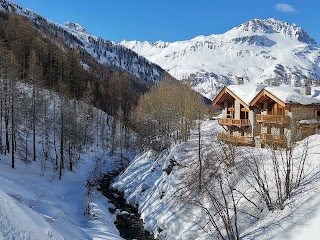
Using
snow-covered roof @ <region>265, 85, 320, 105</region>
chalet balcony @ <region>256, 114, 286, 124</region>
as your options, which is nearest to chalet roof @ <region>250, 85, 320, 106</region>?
snow-covered roof @ <region>265, 85, 320, 105</region>

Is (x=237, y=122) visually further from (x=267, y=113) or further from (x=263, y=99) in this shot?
(x=263, y=99)

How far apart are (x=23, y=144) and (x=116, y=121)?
33852mm

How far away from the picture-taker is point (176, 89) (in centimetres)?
5622

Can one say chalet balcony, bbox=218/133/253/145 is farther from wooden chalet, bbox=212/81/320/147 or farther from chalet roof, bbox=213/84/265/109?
chalet roof, bbox=213/84/265/109

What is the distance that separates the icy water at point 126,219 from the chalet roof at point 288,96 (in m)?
18.7

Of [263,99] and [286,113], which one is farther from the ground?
[263,99]

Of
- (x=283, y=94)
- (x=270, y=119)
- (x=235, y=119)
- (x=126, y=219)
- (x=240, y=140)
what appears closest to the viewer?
(x=283, y=94)

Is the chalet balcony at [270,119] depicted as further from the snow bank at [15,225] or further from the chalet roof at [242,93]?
the snow bank at [15,225]

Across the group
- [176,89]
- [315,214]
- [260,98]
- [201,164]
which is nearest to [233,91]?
[260,98]

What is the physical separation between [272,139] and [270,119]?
14.3 feet

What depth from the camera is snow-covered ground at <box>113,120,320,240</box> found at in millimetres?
19078

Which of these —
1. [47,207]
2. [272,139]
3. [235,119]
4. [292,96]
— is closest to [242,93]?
[235,119]

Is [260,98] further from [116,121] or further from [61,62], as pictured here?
[61,62]

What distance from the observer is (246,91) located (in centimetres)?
3828
